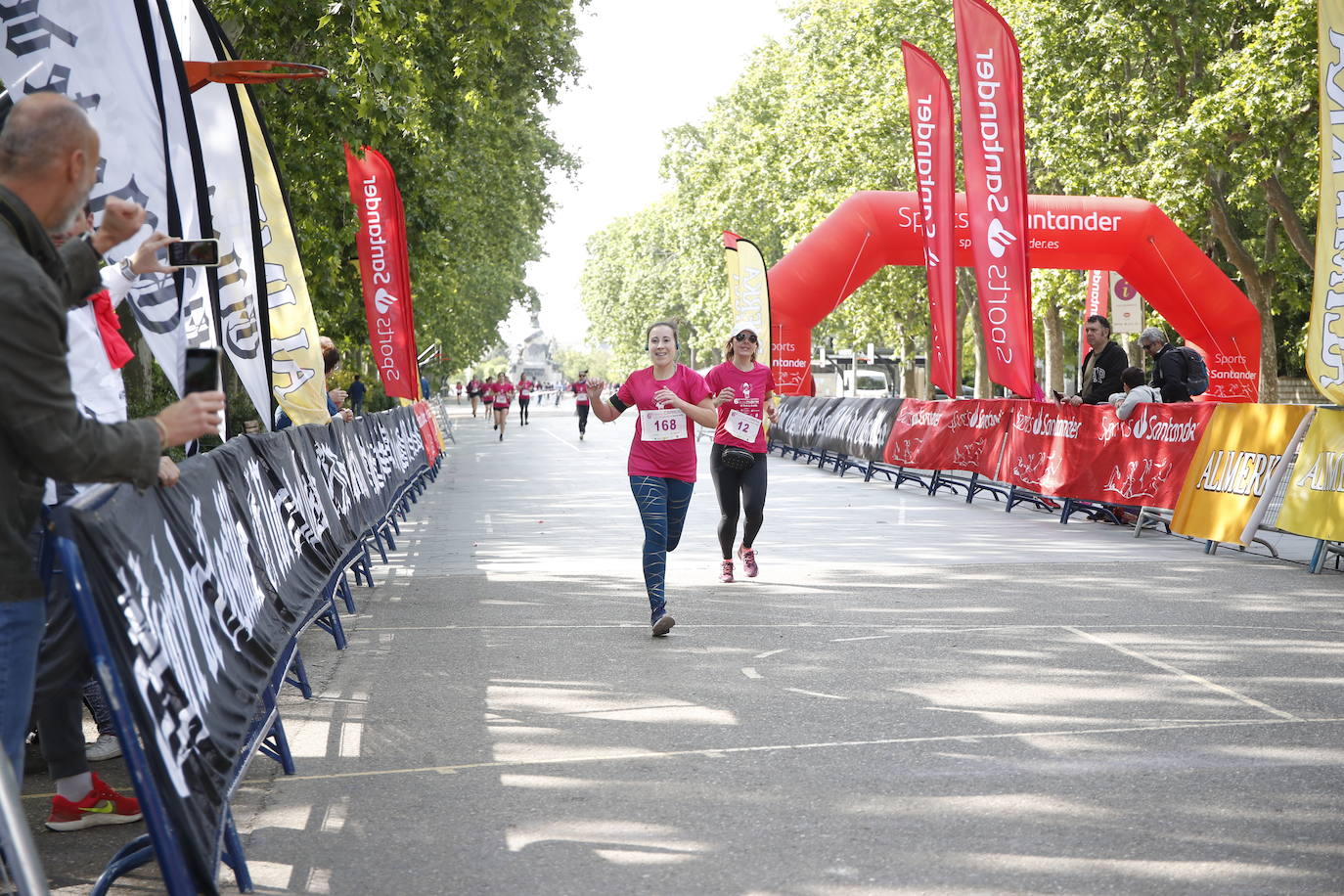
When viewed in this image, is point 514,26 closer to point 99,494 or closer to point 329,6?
point 329,6

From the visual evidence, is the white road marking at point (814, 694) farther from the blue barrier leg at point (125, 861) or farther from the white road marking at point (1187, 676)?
the blue barrier leg at point (125, 861)

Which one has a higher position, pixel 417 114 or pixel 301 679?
pixel 417 114

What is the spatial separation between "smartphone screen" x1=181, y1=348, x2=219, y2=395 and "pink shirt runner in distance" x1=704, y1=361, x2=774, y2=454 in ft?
24.1

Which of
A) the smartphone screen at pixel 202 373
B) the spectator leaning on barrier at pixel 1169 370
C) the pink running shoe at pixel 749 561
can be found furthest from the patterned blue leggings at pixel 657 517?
the spectator leaning on barrier at pixel 1169 370

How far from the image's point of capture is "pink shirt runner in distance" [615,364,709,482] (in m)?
9.09

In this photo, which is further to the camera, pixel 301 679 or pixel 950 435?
pixel 950 435

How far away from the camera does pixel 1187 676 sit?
742 centimetres

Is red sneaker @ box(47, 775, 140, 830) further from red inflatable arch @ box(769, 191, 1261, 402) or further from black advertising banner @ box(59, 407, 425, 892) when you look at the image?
red inflatable arch @ box(769, 191, 1261, 402)

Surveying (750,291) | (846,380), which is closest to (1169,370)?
(750,291)

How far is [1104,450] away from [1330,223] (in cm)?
442

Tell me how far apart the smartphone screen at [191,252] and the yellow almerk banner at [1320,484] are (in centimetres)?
928

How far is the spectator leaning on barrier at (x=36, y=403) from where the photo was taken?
10.4 feet

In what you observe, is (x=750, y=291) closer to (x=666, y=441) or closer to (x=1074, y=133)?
(x=1074, y=133)

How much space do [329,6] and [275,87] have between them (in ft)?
5.80
